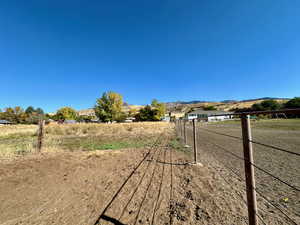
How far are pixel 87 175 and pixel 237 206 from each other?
140 inches

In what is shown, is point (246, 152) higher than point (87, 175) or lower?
higher

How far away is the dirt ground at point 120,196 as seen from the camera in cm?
195

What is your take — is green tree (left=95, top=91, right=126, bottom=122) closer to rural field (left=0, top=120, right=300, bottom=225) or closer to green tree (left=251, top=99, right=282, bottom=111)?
rural field (left=0, top=120, right=300, bottom=225)

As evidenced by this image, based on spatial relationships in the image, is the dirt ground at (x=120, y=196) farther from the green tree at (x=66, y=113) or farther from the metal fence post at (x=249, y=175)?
the green tree at (x=66, y=113)

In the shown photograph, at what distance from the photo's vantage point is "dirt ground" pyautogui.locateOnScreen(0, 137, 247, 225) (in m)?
1.95

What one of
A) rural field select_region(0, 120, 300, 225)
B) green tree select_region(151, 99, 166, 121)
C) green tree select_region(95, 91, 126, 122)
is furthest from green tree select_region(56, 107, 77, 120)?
rural field select_region(0, 120, 300, 225)

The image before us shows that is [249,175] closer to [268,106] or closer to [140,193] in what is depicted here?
[140,193]

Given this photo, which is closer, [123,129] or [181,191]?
Result: [181,191]

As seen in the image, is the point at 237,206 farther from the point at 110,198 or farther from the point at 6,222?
the point at 6,222

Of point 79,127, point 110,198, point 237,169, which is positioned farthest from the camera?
point 79,127

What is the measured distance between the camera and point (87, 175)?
11.8 feet

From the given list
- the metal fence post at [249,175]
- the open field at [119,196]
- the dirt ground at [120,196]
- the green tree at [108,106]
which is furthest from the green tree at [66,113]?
the metal fence post at [249,175]

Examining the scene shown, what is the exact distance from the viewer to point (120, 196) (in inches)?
99.2

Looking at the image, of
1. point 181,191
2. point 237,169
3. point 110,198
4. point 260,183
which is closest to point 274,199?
point 260,183
